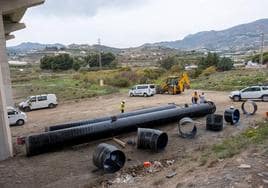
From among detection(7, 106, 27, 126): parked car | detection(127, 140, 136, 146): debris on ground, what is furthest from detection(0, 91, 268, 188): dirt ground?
detection(7, 106, 27, 126): parked car

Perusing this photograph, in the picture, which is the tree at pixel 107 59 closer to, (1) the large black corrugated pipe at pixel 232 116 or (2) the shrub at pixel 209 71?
(2) the shrub at pixel 209 71

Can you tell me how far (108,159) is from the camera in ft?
45.9

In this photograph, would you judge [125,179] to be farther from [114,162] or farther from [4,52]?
[4,52]

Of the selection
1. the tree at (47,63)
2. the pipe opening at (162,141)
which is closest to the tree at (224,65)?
the tree at (47,63)

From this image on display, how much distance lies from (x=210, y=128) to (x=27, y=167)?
34.8 feet

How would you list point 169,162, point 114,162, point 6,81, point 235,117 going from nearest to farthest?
point 114,162
point 169,162
point 235,117
point 6,81

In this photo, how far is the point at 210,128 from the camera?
67.4 feet

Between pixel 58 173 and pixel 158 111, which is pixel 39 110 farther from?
pixel 58 173

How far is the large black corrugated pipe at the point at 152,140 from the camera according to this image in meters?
16.4

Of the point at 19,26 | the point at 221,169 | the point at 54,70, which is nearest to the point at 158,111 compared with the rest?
the point at 221,169

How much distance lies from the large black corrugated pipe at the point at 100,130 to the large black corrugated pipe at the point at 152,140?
2746 millimetres

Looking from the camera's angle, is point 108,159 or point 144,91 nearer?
point 108,159

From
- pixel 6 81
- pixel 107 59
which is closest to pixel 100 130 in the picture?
pixel 6 81

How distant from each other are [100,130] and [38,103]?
1896cm
